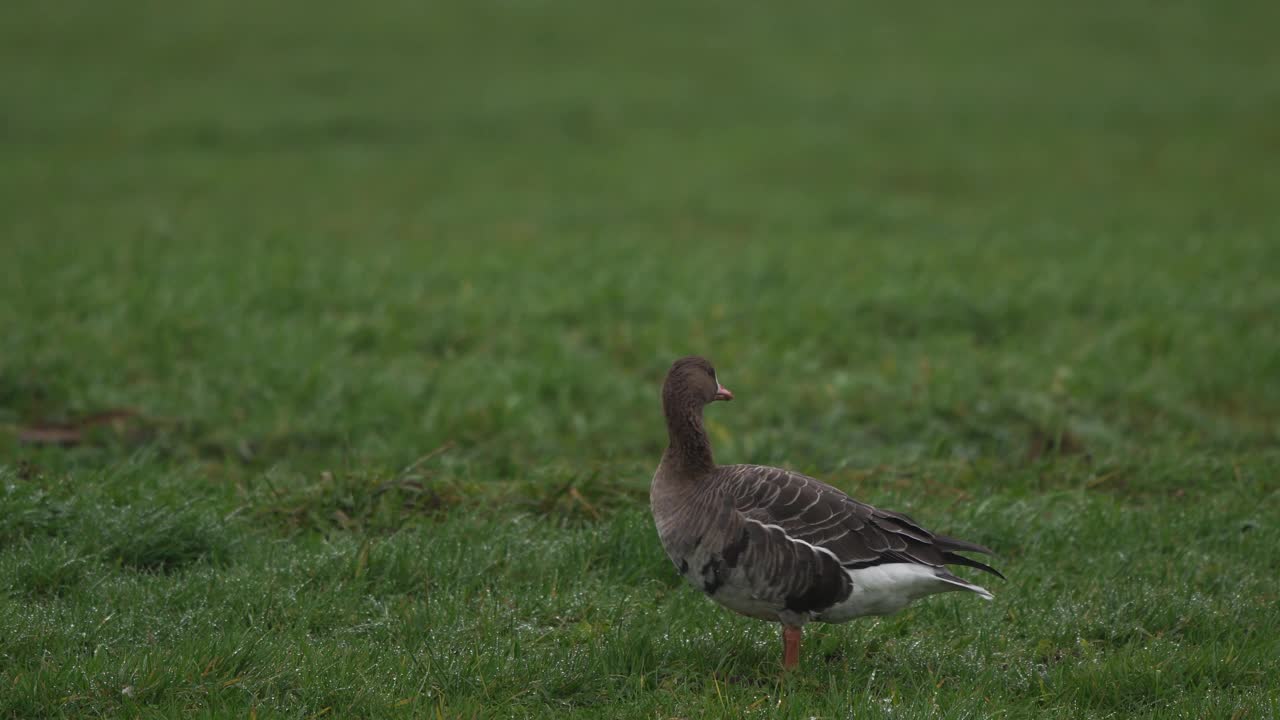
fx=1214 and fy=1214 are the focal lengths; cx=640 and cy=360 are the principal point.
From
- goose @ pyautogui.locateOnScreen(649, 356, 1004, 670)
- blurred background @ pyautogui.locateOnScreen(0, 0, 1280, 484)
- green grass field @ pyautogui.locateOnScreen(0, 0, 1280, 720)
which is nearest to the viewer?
goose @ pyautogui.locateOnScreen(649, 356, 1004, 670)

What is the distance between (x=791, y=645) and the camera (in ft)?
15.5

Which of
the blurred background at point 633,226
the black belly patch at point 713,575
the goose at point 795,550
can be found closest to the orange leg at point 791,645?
the goose at point 795,550

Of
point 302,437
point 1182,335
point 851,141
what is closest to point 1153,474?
point 1182,335

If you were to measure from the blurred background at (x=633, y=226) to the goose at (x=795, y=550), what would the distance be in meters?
1.95

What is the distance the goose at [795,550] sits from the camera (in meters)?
4.53

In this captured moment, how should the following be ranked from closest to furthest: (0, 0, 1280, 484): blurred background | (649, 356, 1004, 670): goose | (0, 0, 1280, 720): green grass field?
(649, 356, 1004, 670): goose
(0, 0, 1280, 720): green grass field
(0, 0, 1280, 484): blurred background

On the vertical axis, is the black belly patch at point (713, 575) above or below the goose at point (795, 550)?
below

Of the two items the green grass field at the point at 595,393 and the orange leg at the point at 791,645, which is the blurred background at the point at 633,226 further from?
the orange leg at the point at 791,645

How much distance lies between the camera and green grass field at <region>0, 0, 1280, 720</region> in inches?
183

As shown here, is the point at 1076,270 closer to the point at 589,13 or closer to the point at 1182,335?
the point at 1182,335

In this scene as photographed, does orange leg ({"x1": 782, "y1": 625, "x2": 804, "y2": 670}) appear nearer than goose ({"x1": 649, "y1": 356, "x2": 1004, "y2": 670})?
No

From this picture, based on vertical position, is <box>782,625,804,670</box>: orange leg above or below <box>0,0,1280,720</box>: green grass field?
above

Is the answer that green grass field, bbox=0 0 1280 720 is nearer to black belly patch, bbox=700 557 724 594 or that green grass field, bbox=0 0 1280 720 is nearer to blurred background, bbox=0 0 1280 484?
blurred background, bbox=0 0 1280 484

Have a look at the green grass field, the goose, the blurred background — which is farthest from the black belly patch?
the blurred background
